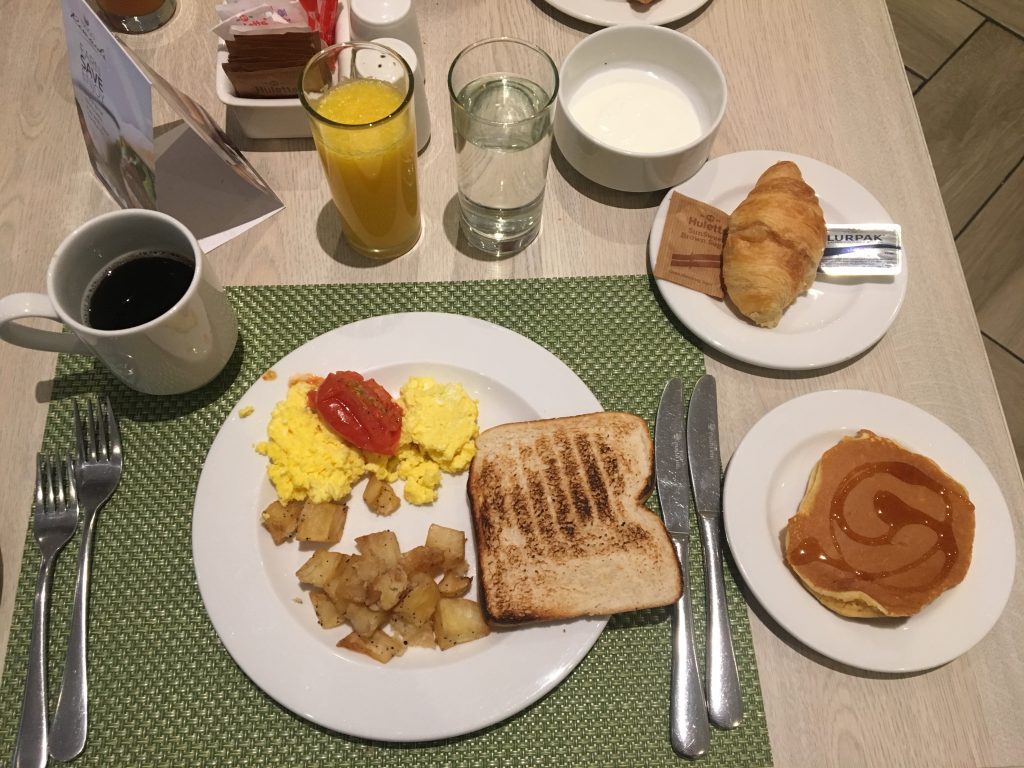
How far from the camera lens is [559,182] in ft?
5.22

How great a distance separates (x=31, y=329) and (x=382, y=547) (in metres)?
0.69

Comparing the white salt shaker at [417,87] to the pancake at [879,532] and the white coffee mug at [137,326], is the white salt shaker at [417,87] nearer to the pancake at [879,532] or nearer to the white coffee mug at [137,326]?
the white coffee mug at [137,326]

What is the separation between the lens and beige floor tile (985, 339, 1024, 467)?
2.29 meters

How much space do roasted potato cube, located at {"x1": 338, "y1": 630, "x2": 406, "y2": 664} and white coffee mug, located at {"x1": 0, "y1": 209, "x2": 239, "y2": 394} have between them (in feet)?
A: 1.84

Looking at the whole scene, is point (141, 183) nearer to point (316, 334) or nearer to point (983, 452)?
point (316, 334)

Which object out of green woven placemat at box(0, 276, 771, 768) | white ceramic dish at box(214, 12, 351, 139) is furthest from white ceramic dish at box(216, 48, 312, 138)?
green woven placemat at box(0, 276, 771, 768)

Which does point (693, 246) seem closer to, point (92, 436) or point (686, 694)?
point (686, 694)

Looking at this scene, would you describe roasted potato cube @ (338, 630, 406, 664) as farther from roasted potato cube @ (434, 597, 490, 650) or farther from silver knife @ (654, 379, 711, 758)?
silver knife @ (654, 379, 711, 758)

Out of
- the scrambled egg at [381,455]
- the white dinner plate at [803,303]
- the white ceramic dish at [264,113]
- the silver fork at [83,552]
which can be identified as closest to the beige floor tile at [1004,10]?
the white dinner plate at [803,303]

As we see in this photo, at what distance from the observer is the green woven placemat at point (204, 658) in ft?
3.53

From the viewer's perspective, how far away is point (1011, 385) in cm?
236

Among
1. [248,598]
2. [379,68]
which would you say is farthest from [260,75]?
[248,598]

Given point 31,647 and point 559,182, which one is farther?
point 559,182

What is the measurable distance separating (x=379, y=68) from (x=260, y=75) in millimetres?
308
